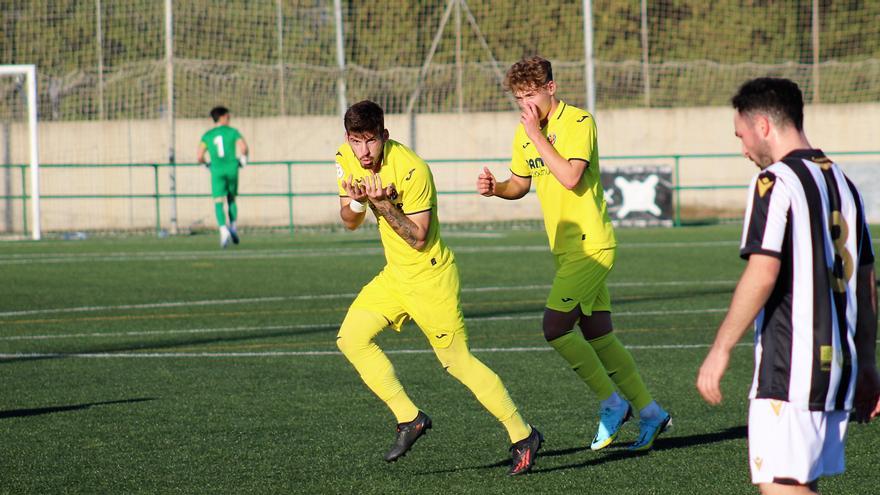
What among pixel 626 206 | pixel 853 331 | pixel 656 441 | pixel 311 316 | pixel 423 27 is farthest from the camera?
pixel 423 27

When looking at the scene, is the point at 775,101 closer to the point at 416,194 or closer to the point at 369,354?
the point at 416,194

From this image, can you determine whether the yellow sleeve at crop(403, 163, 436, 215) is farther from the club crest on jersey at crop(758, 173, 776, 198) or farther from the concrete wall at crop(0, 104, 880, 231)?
the concrete wall at crop(0, 104, 880, 231)

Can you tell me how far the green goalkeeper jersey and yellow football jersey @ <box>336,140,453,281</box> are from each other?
16.3m

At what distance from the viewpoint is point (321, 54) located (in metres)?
31.5

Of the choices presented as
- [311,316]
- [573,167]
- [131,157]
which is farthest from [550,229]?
[131,157]

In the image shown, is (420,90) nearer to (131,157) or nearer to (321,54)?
(321,54)

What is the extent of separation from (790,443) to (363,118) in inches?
118

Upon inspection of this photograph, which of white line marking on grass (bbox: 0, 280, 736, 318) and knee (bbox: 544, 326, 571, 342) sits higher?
knee (bbox: 544, 326, 571, 342)

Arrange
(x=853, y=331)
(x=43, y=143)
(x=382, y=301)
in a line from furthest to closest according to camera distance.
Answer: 1. (x=43, y=143)
2. (x=382, y=301)
3. (x=853, y=331)

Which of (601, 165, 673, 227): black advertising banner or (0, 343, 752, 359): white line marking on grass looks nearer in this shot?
(0, 343, 752, 359): white line marking on grass

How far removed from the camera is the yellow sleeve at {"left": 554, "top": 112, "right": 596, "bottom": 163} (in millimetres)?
7094

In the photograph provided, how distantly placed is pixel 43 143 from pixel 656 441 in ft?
82.9

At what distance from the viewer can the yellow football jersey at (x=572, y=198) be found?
7.23 metres

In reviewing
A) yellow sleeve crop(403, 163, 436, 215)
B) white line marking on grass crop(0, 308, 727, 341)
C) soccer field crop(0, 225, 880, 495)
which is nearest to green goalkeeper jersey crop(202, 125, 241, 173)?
soccer field crop(0, 225, 880, 495)
